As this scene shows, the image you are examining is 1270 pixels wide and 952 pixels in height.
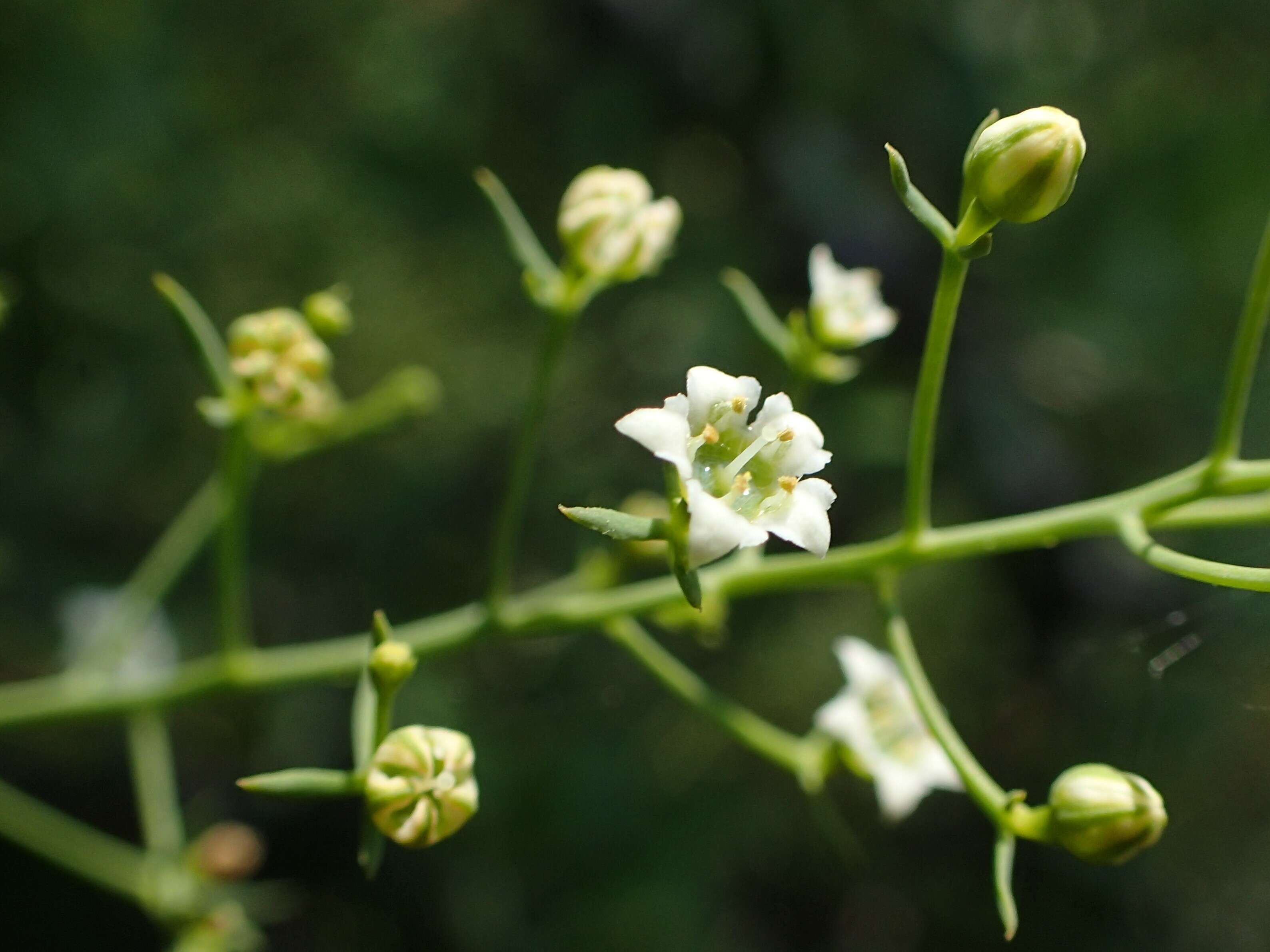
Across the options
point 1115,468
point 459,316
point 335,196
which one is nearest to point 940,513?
point 1115,468

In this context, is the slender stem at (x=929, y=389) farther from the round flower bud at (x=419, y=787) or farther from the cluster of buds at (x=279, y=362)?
the cluster of buds at (x=279, y=362)

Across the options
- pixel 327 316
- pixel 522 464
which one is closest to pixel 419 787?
pixel 522 464

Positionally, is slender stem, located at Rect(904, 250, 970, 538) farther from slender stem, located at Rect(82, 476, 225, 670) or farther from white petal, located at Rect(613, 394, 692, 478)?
slender stem, located at Rect(82, 476, 225, 670)

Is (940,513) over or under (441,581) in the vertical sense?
under

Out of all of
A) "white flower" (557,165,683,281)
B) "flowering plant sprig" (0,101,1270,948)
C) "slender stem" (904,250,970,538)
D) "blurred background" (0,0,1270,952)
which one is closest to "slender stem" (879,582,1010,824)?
"flowering plant sprig" (0,101,1270,948)

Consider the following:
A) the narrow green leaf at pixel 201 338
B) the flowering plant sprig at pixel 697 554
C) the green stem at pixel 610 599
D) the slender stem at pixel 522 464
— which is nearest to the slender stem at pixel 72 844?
the flowering plant sprig at pixel 697 554

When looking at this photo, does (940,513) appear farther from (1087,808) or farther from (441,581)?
(1087,808)
